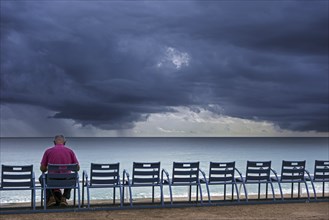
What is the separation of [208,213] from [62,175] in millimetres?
2916

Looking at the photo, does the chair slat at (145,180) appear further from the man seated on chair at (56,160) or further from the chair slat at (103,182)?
the man seated on chair at (56,160)

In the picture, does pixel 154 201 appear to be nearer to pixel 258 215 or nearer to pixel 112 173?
pixel 112 173

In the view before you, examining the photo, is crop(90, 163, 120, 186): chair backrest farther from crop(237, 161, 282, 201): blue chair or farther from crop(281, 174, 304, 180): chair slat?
crop(281, 174, 304, 180): chair slat

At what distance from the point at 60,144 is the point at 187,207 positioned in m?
2.89

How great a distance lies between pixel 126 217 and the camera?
31.1 feet

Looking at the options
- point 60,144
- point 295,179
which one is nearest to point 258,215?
point 295,179

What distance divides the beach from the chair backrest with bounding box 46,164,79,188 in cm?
59

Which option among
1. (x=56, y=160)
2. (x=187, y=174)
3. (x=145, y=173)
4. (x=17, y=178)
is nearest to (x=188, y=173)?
(x=187, y=174)

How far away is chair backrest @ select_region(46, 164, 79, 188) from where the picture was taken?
396 inches

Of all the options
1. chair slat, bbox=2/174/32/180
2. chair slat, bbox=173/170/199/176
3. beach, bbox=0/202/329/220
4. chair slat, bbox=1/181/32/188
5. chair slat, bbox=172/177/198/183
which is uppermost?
chair slat, bbox=173/170/199/176

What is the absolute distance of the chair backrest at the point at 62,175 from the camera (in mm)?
10055

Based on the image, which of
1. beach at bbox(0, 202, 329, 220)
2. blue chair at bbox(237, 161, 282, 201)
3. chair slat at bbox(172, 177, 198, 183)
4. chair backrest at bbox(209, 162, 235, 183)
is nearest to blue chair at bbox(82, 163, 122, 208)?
beach at bbox(0, 202, 329, 220)

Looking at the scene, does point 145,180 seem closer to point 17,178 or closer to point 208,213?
point 208,213

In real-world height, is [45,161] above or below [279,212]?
above
